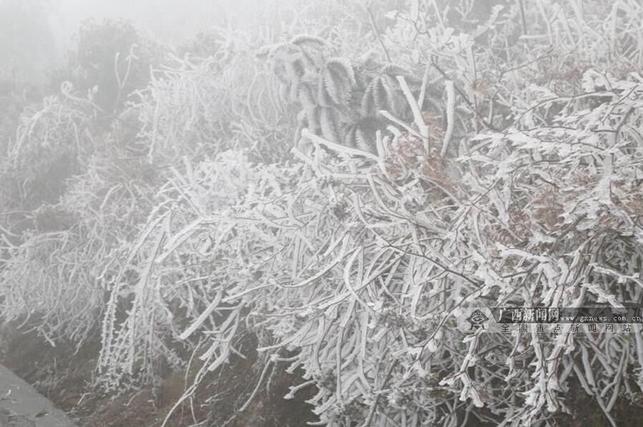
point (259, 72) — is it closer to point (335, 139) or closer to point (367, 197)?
point (335, 139)

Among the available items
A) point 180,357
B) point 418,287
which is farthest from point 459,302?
point 180,357

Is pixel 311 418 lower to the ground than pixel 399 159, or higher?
lower

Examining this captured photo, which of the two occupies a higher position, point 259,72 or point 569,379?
point 259,72

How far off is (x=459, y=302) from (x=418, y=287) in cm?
26

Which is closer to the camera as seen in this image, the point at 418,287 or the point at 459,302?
the point at 459,302

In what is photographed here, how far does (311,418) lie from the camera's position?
4.15m

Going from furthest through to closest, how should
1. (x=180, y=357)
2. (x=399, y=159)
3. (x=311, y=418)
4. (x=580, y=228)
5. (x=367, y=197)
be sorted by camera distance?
(x=180, y=357) < (x=311, y=418) < (x=367, y=197) < (x=399, y=159) < (x=580, y=228)

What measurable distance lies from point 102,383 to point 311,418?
3183 mm

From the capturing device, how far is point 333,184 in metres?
3.20

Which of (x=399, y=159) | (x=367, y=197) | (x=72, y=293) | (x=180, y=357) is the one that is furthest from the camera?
(x=72, y=293)

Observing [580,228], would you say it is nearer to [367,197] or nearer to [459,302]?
[459,302]

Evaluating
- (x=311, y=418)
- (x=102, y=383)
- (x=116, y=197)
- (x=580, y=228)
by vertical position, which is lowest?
(x=102, y=383)

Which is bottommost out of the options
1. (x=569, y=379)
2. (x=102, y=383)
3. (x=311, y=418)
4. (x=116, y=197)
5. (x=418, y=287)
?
(x=102, y=383)

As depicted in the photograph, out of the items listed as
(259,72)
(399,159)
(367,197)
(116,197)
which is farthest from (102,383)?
(399,159)
